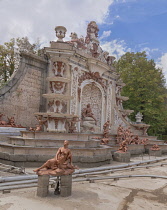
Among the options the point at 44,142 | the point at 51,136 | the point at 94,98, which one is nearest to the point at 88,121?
the point at 94,98

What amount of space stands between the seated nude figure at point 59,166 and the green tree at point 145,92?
21.3 meters

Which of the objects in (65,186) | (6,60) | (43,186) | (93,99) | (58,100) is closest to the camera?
(43,186)

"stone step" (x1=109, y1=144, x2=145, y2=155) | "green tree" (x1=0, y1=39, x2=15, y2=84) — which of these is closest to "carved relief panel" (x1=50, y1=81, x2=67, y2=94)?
"stone step" (x1=109, y1=144, x2=145, y2=155)

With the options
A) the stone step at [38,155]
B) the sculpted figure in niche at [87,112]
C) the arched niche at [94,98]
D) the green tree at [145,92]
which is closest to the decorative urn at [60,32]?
the arched niche at [94,98]

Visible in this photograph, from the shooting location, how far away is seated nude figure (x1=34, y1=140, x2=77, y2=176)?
17.3ft

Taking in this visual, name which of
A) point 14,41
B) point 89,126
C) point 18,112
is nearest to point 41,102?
point 18,112

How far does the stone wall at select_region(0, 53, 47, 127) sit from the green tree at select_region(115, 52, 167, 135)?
48.7ft

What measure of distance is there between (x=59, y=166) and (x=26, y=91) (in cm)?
1000

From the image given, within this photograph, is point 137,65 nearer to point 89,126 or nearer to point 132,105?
point 132,105

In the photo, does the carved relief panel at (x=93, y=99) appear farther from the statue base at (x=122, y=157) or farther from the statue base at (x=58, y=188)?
the statue base at (x=58, y=188)

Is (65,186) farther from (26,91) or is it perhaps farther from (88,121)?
(88,121)

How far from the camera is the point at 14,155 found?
9.19 metres

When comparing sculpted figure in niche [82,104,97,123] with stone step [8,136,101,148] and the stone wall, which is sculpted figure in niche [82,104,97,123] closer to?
the stone wall

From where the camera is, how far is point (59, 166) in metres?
5.41
